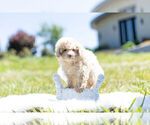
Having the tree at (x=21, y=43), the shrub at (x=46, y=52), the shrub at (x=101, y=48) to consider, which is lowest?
the shrub at (x=101, y=48)

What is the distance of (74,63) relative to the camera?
204 centimetres

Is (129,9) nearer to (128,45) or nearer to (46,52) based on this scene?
(128,45)

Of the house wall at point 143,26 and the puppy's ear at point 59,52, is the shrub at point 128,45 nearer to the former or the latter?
the house wall at point 143,26

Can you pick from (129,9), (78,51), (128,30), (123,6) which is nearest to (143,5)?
(129,9)

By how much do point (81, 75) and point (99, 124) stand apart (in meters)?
0.60

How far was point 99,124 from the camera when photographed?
59.5 inches

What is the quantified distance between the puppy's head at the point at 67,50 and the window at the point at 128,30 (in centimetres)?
895

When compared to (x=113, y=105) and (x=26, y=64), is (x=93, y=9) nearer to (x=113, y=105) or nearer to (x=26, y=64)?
(x=26, y=64)

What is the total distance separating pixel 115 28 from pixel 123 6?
1.05 metres

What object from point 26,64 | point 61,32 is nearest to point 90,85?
point 61,32

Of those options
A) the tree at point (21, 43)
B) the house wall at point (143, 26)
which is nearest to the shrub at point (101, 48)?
the house wall at point (143, 26)

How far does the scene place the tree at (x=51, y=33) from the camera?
730cm

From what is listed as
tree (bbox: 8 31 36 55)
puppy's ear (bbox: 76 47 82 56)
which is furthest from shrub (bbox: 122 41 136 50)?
puppy's ear (bbox: 76 47 82 56)

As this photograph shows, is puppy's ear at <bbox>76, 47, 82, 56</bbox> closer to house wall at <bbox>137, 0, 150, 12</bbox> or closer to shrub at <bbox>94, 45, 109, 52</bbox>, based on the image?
shrub at <bbox>94, 45, 109, 52</bbox>
